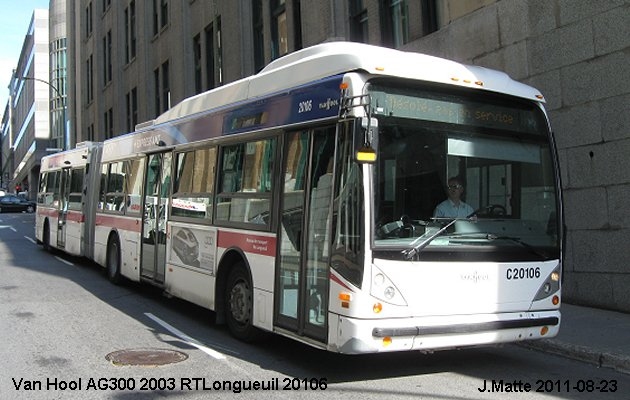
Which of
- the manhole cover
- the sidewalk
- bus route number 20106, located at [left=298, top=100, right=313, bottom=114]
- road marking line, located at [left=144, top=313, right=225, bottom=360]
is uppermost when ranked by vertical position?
bus route number 20106, located at [left=298, top=100, right=313, bottom=114]

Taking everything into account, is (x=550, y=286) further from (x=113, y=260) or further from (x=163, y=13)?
(x=163, y=13)

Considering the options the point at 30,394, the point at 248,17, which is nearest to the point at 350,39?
the point at 248,17

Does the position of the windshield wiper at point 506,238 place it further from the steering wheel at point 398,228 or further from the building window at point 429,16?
the building window at point 429,16

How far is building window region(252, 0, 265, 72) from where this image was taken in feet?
65.1

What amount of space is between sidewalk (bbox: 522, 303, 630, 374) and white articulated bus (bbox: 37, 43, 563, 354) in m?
0.89

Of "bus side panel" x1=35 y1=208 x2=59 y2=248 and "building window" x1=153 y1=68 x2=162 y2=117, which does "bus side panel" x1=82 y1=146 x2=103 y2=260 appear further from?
"building window" x1=153 y1=68 x2=162 y2=117

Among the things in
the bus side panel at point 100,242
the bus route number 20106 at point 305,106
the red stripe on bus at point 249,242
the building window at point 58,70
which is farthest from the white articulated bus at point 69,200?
the building window at point 58,70

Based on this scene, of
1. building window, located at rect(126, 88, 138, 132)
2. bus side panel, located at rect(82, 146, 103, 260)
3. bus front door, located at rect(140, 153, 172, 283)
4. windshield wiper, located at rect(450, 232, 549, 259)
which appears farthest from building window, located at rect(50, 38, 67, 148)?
windshield wiper, located at rect(450, 232, 549, 259)

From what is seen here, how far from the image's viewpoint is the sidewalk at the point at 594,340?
6.36 metres

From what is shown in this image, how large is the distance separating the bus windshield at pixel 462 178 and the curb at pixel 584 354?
52.1 inches

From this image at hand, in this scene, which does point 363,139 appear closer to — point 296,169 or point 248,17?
point 296,169

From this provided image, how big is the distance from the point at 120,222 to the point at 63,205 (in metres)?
5.61

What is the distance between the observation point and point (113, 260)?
1205cm

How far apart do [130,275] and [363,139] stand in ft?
23.6
